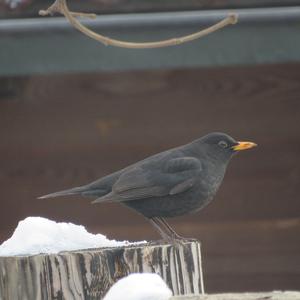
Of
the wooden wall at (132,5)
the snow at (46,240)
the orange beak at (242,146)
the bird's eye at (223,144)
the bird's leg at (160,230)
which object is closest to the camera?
the snow at (46,240)

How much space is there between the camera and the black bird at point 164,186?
4758mm

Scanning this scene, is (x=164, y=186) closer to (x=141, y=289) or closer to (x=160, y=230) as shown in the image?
(x=160, y=230)

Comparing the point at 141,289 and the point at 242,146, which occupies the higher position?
the point at 242,146

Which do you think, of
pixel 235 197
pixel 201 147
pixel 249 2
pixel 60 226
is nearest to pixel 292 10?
pixel 249 2

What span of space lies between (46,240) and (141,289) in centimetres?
108

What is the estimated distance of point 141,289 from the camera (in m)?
2.92

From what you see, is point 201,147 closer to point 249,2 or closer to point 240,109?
point 249,2

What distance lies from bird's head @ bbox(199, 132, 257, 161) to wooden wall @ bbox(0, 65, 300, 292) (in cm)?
240

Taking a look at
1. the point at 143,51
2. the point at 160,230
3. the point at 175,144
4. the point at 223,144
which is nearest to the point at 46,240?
the point at 160,230

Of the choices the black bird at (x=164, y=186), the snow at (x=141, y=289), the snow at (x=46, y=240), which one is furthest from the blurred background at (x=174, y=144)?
the snow at (x=141, y=289)

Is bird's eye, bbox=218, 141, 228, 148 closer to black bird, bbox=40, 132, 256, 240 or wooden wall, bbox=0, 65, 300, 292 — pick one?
black bird, bbox=40, 132, 256, 240

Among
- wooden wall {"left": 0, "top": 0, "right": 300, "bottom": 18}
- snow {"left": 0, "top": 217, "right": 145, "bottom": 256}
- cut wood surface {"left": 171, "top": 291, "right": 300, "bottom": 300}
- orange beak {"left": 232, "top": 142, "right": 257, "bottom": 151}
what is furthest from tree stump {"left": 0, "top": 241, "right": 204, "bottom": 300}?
wooden wall {"left": 0, "top": 0, "right": 300, "bottom": 18}

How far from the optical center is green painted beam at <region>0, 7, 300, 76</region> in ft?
19.9

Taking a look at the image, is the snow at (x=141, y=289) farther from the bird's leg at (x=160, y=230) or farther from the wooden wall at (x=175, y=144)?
the wooden wall at (x=175, y=144)
